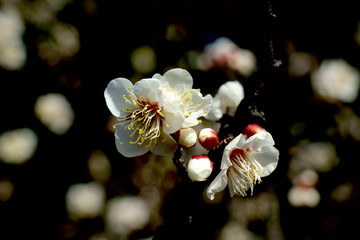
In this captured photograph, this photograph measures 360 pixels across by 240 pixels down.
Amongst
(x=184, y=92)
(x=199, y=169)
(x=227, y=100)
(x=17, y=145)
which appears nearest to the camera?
(x=199, y=169)

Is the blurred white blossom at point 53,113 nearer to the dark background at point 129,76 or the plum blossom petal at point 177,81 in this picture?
the dark background at point 129,76

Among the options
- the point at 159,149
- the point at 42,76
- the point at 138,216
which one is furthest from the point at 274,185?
the point at 42,76

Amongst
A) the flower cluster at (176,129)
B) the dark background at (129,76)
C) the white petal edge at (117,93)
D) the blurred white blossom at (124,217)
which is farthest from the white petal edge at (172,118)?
the blurred white blossom at (124,217)

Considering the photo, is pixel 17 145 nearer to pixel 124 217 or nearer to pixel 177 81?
pixel 124 217

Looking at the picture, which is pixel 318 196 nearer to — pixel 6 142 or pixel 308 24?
pixel 308 24

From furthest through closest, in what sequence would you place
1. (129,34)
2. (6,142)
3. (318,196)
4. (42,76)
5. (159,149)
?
(129,34)
(42,76)
(6,142)
(318,196)
(159,149)

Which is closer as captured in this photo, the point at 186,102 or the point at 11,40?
the point at 186,102

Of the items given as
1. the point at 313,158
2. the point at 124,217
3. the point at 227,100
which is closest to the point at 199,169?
the point at 227,100
